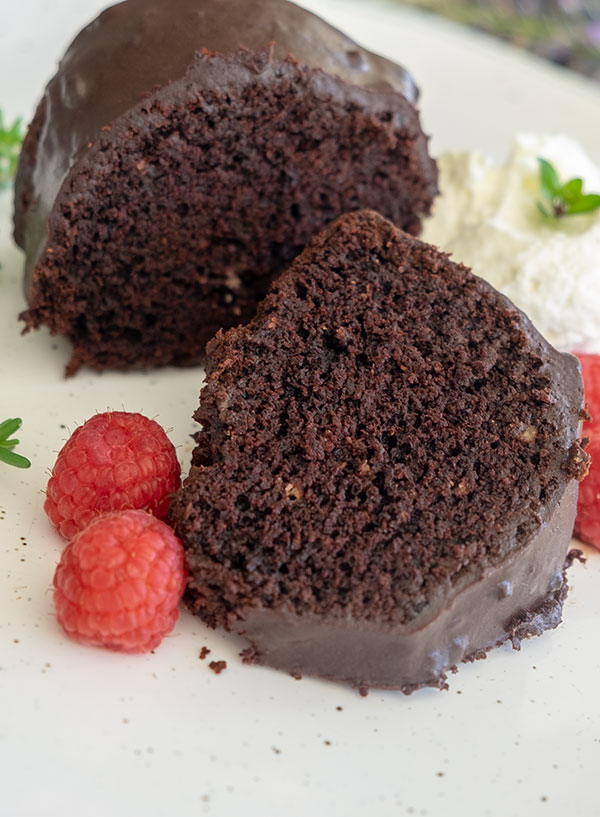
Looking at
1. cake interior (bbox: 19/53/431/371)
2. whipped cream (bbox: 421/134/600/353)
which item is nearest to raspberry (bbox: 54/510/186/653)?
cake interior (bbox: 19/53/431/371)

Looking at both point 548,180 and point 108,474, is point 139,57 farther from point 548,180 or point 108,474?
point 548,180

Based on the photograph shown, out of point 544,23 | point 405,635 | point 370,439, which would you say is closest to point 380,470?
point 370,439

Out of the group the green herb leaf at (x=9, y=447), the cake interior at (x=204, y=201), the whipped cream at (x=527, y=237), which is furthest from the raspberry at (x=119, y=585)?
the whipped cream at (x=527, y=237)

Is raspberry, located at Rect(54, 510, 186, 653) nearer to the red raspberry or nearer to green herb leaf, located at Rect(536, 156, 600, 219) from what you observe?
the red raspberry

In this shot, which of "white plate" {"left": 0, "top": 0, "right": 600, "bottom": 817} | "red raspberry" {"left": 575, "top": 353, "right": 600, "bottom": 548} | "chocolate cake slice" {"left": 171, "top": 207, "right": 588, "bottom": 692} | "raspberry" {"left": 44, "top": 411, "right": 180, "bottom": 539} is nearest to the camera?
"white plate" {"left": 0, "top": 0, "right": 600, "bottom": 817}

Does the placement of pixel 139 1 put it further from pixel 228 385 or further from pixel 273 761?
pixel 273 761

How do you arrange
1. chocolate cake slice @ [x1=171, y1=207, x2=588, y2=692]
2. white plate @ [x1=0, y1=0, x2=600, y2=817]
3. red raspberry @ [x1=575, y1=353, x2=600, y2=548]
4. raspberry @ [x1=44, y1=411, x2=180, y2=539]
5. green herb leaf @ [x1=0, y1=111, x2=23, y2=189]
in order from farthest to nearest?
green herb leaf @ [x1=0, y1=111, x2=23, y2=189] → red raspberry @ [x1=575, y1=353, x2=600, y2=548] → raspberry @ [x1=44, y1=411, x2=180, y2=539] → chocolate cake slice @ [x1=171, y1=207, x2=588, y2=692] → white plate @ [x1=0, y1=0, x2=600, y2=817]

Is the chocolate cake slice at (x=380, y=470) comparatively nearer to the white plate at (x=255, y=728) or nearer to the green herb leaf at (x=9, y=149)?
the white plate at (x=255, y=728)
